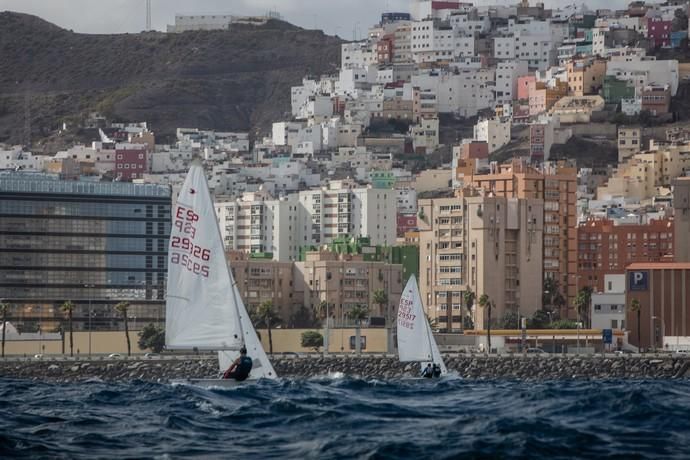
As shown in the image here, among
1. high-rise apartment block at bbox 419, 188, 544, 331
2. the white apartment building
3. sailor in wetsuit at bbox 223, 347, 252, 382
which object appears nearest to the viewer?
sailor in wetsuit at bbox 223, 347, 252, 382

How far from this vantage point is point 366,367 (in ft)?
423

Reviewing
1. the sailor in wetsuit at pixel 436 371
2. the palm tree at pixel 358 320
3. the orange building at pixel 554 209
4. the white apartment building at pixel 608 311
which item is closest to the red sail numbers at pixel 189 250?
the sailor in wetsuit at pixel 436 371

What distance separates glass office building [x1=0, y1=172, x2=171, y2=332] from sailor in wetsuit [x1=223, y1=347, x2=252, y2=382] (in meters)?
105

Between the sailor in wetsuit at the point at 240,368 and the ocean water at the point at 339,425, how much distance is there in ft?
1.30

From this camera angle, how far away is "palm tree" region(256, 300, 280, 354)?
146125 millimetres

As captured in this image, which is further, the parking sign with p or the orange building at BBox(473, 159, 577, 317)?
the orange building at BBox(473, 159, 577, 317)

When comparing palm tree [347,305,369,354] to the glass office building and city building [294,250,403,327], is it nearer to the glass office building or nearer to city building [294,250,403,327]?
city building [294,250,403,327]

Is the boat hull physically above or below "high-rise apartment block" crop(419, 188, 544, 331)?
below

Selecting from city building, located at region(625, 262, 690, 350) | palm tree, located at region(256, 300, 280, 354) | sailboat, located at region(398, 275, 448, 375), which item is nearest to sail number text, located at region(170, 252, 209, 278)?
sailboat, located at region(398, 275, 448, 375)

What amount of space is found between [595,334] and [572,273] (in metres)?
38.1

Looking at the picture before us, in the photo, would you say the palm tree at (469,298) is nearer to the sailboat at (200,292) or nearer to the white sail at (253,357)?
the white sail at (253,357)

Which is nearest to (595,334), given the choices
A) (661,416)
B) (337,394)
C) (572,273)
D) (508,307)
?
(508,307)

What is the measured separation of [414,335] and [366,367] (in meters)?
31.2

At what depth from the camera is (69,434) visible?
46.8 m
